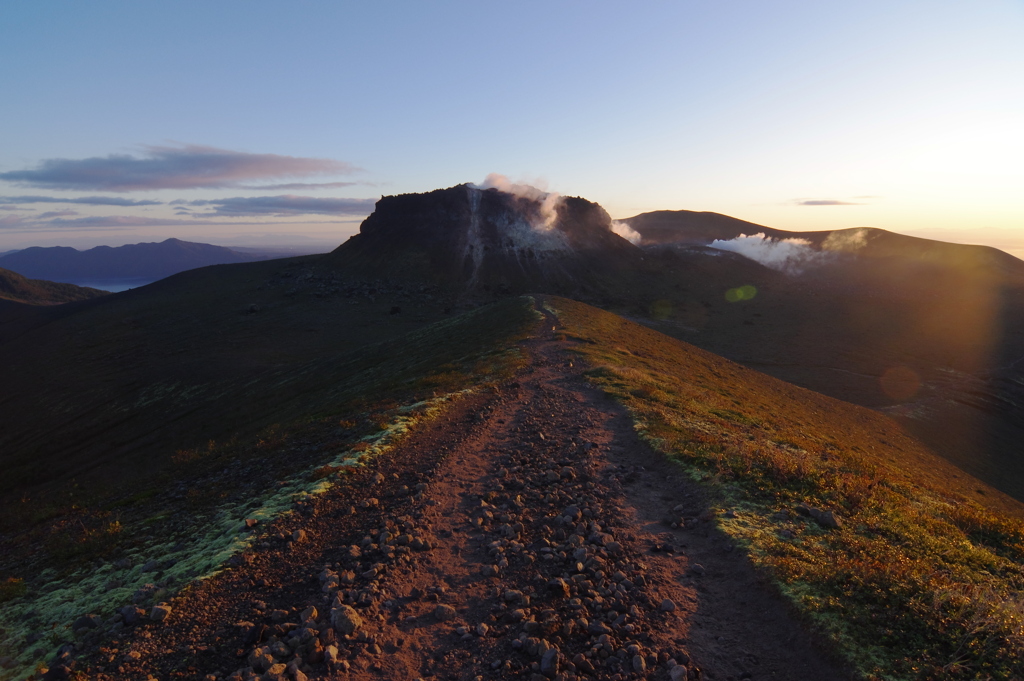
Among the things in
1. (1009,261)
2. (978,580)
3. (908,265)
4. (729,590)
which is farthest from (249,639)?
(1009,261)

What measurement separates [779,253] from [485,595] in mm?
175514

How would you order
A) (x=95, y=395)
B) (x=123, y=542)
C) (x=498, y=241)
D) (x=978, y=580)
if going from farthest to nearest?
(x=498, y=241) → (x=95, y=395) → (x=123, y=542) → (x=978, y=580)

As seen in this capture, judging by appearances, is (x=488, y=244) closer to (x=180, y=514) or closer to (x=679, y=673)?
(x=180, y=514)

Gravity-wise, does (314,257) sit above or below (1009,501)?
above

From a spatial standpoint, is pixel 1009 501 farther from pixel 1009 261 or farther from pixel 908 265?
pixel 1009 261

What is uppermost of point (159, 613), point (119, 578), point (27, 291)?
point (159, 613)

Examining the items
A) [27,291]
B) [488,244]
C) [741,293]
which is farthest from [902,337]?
[27,291]

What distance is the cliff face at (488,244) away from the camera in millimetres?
99875

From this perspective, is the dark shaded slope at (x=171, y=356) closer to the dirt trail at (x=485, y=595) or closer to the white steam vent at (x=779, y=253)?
the dirt trail at (x=485, y=595)

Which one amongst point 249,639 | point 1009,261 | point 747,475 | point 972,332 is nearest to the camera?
point 249,639

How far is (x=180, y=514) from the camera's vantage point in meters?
11.5

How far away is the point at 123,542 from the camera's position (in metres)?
10.2

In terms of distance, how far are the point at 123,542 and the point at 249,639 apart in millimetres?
5845

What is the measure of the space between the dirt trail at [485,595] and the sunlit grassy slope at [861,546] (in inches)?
24.7
